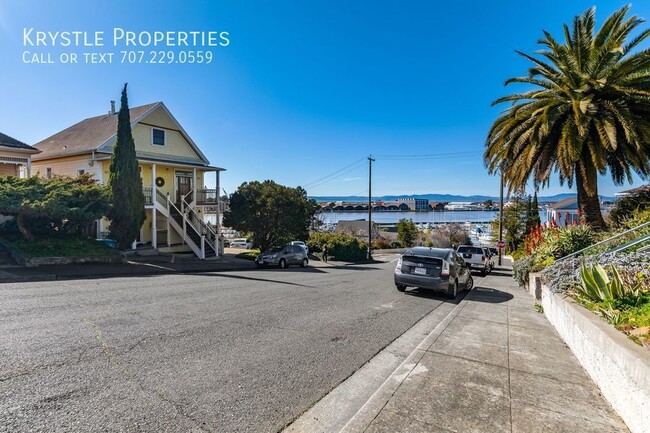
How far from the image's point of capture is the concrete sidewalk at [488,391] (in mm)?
3652

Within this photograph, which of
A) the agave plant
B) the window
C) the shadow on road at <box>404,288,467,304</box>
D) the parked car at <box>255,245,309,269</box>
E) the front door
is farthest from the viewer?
the front door

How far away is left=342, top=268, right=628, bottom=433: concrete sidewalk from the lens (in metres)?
3.65

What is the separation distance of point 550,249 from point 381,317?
739 cm

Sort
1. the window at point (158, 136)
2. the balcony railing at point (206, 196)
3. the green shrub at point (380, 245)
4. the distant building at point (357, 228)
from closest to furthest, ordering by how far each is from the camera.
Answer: the window at point (158, 136), the balcony railing at point (206, 196), the green shrub at point (380, 245), the distant building at point (357, 228)

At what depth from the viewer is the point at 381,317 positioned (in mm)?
8266

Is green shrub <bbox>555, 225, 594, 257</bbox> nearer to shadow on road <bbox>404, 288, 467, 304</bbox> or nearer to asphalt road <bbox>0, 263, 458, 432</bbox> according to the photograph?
shadow on road <bbox>404, 288, 467, 304</bbox>

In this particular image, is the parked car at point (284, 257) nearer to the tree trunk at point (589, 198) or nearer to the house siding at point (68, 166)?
the house siding at point (68, 166)

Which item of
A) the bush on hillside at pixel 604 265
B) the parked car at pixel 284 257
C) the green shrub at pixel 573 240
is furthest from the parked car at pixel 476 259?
the bush on hillside at pixel 604 265

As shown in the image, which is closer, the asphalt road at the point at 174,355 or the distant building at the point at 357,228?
the asphalt road at the point at 174,355

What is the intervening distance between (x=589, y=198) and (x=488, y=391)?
13.0 m

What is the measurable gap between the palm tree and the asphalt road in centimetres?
835

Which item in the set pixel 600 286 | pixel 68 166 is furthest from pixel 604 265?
pixel 68 166

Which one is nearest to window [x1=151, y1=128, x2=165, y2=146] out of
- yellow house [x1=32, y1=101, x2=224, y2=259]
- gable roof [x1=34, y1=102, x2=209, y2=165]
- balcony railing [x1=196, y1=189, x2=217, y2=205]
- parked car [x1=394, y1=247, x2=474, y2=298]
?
yellow house [x1=32, y1=101, x2=224, y2=259]

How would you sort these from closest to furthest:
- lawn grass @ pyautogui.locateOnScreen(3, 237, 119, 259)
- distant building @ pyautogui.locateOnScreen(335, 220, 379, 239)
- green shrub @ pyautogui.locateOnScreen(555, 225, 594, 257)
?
green shrub @ pyautogui.locateOnScreen(555, 225, 594, 257)
lawn grass @ pyautogui.locateOnScreen(3, 237, 119, 259)
distant building @ pyautogui.locateOnScreen(335, 220, 379, 239)
